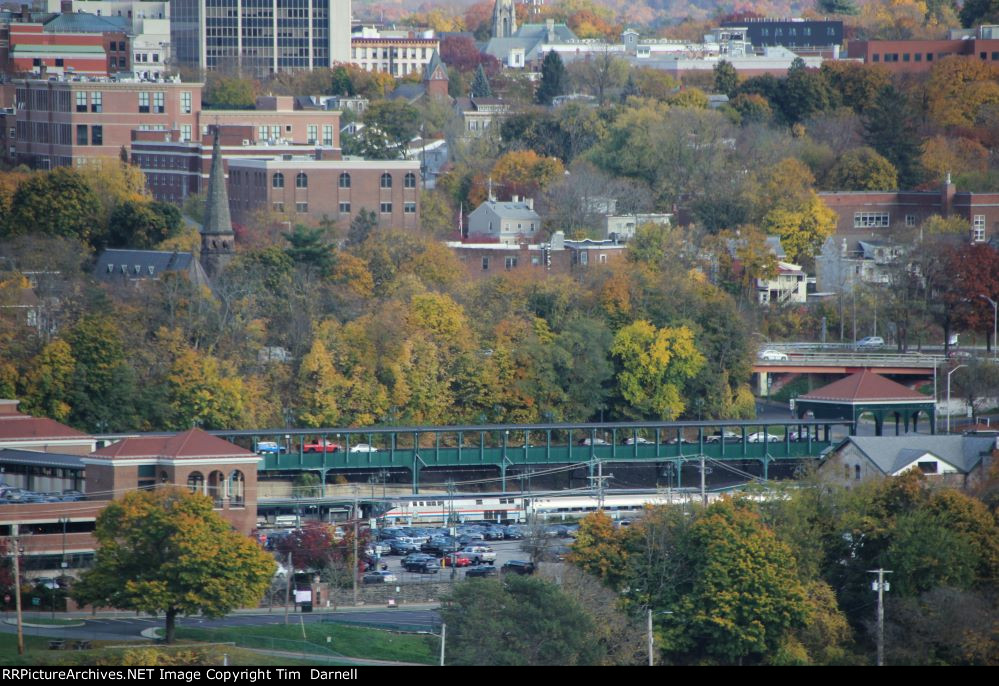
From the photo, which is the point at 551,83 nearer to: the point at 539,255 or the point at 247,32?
the point at 247,32

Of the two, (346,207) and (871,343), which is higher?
(346,207)

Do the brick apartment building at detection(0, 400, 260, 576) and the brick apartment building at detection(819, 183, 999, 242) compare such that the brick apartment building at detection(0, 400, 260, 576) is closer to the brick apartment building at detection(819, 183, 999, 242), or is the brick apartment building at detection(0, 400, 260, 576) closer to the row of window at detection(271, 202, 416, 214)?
the row of window at detection(271, 202, 416, 214)

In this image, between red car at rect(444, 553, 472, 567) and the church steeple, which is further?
the church steeple

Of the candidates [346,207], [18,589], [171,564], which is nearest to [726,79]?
[346,207]

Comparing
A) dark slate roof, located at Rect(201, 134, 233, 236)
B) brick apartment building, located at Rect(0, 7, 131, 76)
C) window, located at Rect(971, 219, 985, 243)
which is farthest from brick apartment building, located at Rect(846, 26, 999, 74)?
dark slate roof, located at Rect(201, 134, 233, 236)

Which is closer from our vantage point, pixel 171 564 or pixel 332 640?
pixel 332 640

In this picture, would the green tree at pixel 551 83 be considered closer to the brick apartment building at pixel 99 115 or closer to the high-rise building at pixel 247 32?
the brick apartment building at pixel 99 115
